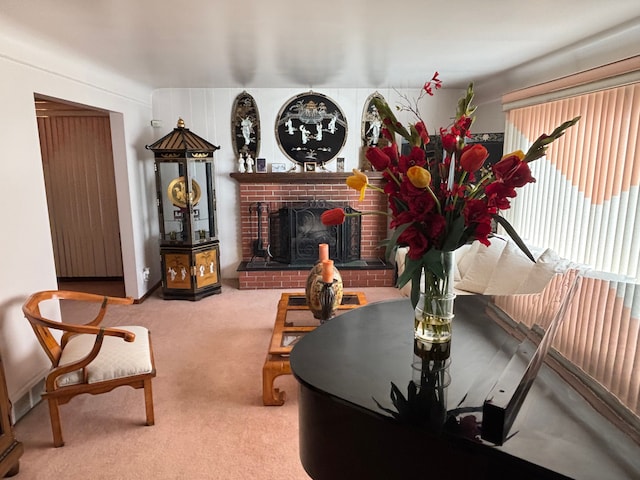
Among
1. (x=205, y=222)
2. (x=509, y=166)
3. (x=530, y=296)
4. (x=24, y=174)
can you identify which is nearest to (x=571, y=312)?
(x=530, y=296)

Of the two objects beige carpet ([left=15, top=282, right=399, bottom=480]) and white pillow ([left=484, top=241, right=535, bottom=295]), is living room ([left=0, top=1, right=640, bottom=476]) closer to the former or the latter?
beige carpet ([left=15, top=282, right=399, bottom=480])

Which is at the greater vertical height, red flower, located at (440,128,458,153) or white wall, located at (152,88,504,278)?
white wall, located at (152,88,504,278)

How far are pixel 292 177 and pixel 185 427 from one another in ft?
10.5

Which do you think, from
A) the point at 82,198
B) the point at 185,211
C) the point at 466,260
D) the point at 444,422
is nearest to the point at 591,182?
the point at 466,260

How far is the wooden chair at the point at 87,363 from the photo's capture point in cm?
222

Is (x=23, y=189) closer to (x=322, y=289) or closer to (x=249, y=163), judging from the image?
(x=322, y=289)

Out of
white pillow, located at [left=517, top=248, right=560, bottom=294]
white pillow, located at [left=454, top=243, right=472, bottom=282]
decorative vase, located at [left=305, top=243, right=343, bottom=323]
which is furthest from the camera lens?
white pillow, located at [left=454, top=243, right=472, bottom=282]

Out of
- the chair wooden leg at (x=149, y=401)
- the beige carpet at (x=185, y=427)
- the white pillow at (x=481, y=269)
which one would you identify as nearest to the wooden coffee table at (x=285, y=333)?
the beige carpet at (x=185, y=427)

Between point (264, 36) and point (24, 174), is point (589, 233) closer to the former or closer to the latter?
point (264, 36)

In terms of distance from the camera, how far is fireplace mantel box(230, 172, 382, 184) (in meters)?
4.98

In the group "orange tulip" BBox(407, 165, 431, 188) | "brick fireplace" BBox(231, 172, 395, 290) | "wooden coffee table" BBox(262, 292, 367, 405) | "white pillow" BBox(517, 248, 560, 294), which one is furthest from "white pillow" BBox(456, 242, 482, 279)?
"orange tulip" BBox(407, 165, 431, 188)

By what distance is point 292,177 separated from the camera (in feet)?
16.4

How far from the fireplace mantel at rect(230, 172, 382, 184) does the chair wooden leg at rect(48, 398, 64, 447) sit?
3.20 metres

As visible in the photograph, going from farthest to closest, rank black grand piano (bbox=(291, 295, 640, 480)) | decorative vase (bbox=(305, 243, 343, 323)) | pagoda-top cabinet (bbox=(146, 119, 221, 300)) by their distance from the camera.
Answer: pagoda-top cabinet (bbox=(146, 119, 221, 300)), decorative vase (bbox=(305, 243, 343, 323)), black grand piano (bbox=(291, 295, 640, 480))
